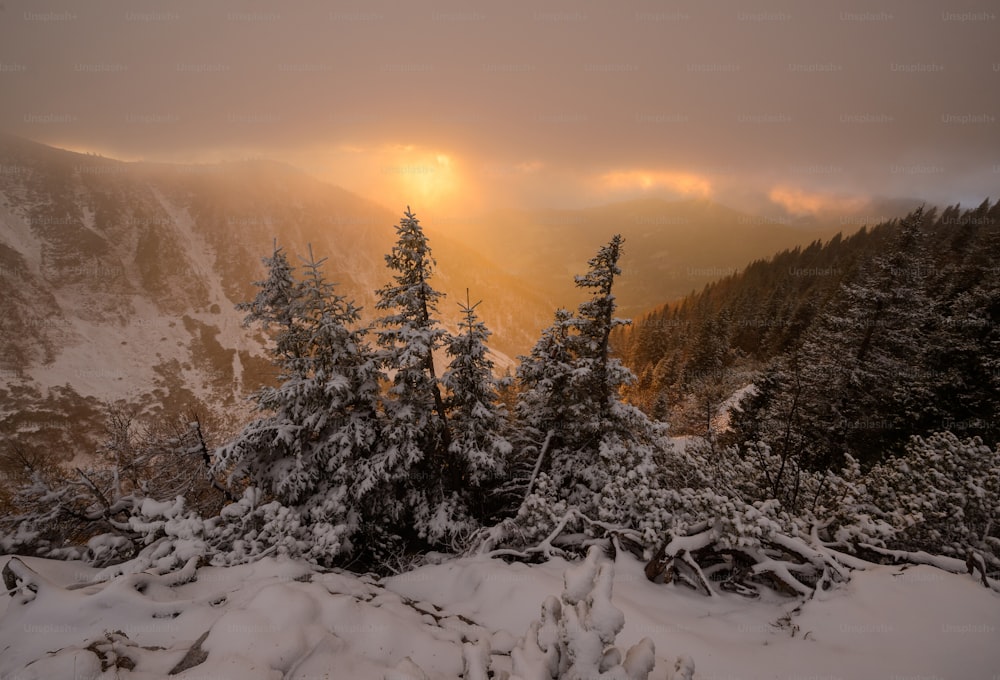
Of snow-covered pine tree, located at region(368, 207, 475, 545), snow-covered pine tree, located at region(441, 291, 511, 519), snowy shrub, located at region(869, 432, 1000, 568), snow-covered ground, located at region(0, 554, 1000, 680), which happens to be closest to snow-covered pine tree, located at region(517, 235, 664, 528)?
snow-covered pine tree, located at region(441, 291, 511, 519)

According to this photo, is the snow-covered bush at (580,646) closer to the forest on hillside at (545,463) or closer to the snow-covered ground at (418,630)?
the snow-covered ground at (418,630)

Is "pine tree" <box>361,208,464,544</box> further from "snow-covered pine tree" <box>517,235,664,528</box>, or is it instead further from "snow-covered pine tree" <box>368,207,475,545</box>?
"snow-covered pine tree" <box>517,235,664,528</box>

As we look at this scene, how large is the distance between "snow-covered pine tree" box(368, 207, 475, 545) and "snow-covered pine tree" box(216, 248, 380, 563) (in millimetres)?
801

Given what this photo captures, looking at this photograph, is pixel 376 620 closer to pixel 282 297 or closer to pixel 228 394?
pixel 282 297

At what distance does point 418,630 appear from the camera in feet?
15.8

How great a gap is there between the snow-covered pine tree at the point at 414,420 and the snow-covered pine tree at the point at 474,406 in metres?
0.50

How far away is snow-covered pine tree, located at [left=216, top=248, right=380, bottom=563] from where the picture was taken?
1141cm

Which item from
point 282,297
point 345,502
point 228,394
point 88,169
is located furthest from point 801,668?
point 88,169

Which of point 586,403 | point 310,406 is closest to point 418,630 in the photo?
point 310,406

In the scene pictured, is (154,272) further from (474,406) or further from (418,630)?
(418,630)

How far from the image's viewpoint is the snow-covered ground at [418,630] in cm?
372

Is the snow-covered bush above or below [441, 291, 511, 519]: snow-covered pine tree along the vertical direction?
above

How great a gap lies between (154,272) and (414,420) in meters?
88.3

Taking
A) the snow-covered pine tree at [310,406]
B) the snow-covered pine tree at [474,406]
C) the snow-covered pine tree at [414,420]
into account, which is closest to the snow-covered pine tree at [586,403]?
the snow-covered pine tree at [474,406]
